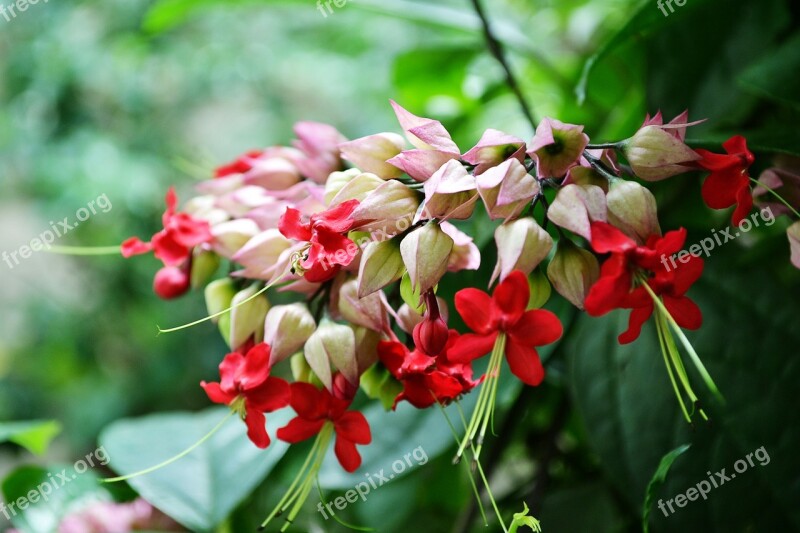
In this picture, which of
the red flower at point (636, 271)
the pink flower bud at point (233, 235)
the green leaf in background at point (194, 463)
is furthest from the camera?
the green leaf in background at point (194, 463)

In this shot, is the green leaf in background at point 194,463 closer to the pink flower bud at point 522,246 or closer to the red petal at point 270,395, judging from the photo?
the red petal at point 270,395

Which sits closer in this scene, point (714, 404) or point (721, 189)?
point (721, 189)

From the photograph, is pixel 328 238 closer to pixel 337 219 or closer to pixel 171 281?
pixel 337 219

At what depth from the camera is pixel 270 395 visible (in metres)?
0.34

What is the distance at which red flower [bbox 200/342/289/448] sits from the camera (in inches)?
13.4

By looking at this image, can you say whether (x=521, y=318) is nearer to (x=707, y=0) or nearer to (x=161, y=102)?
(x=707, y=0)

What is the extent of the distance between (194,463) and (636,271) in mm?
406

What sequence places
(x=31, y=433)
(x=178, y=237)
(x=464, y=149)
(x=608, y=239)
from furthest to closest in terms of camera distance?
(x=464, y=149) → (x=31, y=433) → (x=178, y=237) → (x=608, y=239)

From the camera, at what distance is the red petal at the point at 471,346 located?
30 cm

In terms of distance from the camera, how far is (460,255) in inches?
13.5

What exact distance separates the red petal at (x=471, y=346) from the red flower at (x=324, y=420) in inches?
2.8

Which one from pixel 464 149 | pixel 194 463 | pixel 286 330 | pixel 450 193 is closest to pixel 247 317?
pixel 286 330

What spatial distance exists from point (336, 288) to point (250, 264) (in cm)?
4

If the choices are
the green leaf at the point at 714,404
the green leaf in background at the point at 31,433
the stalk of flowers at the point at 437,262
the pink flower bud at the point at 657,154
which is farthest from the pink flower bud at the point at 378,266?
the green leaf in background at the point at 31,433
